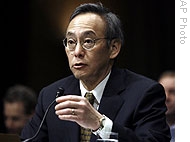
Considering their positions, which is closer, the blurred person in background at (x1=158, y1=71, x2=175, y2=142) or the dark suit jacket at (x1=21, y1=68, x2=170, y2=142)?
the dark suit jacket at (x1=21, y1=68, x2=170, y2=142)

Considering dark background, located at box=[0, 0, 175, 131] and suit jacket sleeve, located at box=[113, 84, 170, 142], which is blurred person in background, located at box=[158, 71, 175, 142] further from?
suit jacket sleeve, located at box=[113, 84, 170, 142]

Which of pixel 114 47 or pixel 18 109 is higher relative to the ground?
pixel 114 47

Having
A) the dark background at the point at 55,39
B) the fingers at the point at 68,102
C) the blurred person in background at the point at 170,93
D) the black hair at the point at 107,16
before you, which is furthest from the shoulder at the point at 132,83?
the dark background at the point at 55,39

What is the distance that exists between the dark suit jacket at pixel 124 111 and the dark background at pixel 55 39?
259 cm

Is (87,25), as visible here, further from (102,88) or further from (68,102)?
(68,102)

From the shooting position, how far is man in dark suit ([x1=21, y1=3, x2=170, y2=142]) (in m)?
2.63

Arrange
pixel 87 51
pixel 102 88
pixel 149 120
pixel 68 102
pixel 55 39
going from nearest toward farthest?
1. pixel 68 102
2. pixel 149 120
3. pixel 87 51
4. pixel 102 88
5. pixel 55 39

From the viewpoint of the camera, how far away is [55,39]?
19.4ft

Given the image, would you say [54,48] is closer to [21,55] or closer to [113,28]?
[21,55]

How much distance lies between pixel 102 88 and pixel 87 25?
354 millimetres

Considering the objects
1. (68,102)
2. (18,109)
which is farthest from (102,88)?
(18,109)

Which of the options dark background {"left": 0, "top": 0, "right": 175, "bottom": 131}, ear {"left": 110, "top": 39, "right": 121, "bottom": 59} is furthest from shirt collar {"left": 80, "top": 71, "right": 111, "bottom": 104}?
dark background {"left": 0, "top": 0, "right": 175, "bottom": 131}
